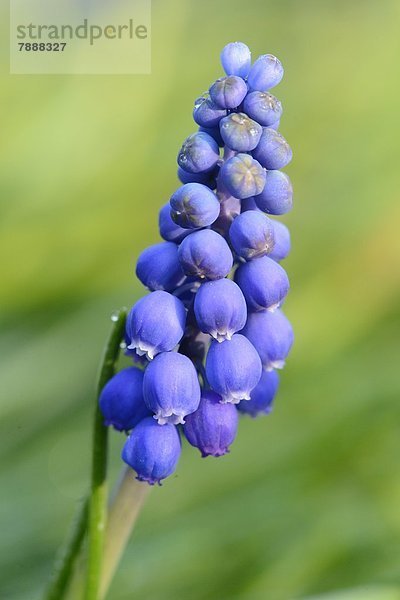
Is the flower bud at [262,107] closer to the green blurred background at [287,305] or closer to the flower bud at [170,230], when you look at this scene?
the flower bud at [170,230]

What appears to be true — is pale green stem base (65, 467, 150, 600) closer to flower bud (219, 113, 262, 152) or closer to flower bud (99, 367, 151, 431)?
flower bud (99, 367, 151, 431)

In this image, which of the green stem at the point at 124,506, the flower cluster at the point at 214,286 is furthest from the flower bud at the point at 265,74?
the green stem at the point at 124,506

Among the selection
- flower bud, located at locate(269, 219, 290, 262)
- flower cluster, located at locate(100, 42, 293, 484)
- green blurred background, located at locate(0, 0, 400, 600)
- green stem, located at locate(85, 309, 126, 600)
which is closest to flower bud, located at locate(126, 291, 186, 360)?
flower cluster, located at locate(100, 42, 293, 484)

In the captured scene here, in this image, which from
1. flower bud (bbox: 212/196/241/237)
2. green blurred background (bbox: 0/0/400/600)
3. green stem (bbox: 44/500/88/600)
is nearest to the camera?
flower bud (bbox: 212/196/241/237)

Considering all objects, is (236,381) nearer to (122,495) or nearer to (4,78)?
(122,495)

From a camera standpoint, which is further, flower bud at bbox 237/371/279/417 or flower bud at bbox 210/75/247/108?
flower bud at bbox 237/371/279/417

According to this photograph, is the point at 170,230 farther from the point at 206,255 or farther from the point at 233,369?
the point at 233,369
